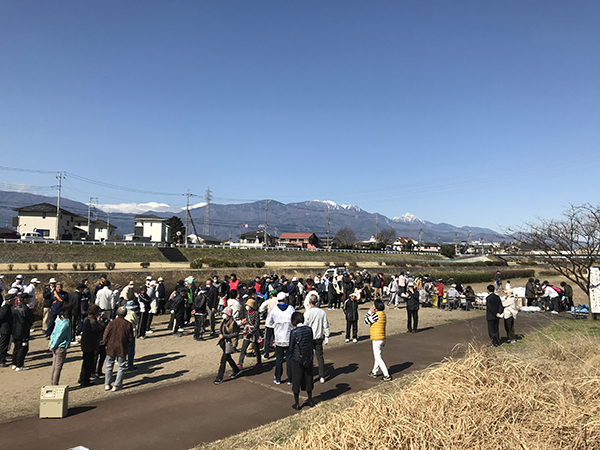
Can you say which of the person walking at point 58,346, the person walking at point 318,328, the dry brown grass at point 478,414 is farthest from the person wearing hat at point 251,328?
the dry brown grass at point 478,414

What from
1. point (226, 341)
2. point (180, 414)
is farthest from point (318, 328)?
point (180, 414)

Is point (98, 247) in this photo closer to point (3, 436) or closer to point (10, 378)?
point (10, 378)

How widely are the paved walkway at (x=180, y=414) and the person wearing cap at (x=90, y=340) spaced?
121cm

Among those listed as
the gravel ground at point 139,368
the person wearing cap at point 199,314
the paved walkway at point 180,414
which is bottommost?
the gravel ground at point 139,368

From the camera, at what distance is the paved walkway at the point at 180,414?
5.96 meters

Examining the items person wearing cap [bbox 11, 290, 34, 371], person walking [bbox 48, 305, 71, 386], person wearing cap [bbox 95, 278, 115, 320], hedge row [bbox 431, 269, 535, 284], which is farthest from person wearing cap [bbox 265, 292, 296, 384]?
hedge row [bbox 431, 269, 535, 284]

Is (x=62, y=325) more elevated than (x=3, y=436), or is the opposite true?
(x=62, y=325)

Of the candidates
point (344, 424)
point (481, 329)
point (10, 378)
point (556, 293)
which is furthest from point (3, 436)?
point (556, 293)

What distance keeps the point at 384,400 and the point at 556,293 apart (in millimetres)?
17873

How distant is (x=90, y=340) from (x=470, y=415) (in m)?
7.20

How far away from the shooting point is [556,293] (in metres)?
19.4

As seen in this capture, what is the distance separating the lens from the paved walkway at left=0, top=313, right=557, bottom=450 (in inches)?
235

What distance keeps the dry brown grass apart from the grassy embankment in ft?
0.04

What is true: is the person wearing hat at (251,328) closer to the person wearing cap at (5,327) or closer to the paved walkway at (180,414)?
the paved walkway at (180,414)
